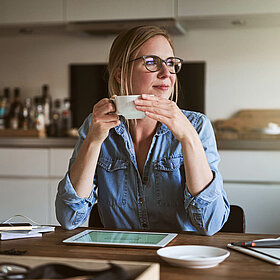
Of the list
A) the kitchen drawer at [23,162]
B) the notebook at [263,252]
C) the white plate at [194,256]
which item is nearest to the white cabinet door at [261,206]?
the kitchen drawer at [23,162]

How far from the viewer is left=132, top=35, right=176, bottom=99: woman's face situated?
1.49 meters

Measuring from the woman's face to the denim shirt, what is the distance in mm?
126

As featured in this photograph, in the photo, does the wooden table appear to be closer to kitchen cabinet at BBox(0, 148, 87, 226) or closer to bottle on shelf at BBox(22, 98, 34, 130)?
kitchen cabinet at BBox(0, 148, 87, 226)

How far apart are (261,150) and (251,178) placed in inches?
7.1

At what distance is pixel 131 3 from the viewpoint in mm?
3418

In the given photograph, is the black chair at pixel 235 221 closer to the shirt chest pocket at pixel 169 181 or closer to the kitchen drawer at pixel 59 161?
the shirt chest pocket at pixel 169 181

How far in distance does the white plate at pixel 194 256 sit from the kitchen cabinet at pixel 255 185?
210cm

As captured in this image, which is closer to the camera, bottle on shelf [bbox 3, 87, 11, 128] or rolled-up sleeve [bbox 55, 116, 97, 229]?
rolled-up sleeve [bbox 55, 116, 97, 229]

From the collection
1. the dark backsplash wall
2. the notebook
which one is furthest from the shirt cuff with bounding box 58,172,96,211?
the dark backsplash wall

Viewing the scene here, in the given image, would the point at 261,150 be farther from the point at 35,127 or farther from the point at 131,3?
the point at 35,127

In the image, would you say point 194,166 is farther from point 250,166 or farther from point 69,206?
point 250,166

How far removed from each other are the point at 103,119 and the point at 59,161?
206cm

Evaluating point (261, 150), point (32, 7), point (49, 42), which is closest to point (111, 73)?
point (261, 150)

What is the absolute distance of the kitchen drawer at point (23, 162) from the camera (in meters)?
3.39
